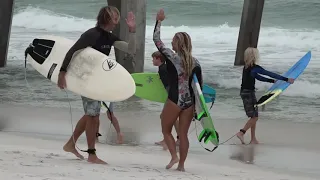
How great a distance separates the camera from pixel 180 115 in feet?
18.4

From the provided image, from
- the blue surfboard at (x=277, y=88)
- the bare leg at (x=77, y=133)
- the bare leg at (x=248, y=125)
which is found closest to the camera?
the bare leg at (x=77, y=133)

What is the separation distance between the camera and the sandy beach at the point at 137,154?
4.99 m

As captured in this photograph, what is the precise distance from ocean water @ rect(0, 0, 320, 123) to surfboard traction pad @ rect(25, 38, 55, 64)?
3946 mm

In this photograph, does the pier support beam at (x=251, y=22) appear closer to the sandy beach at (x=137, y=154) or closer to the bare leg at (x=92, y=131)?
the sandy beach at (x=137, y=154)

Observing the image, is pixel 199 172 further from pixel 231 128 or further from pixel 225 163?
pixel 231 128

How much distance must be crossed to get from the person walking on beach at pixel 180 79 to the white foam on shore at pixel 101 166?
0.39 m

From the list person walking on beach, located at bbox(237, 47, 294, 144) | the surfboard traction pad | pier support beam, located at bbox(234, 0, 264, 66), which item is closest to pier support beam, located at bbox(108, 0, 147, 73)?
person walking on beach, located at bbox(237, 47, 294, 144)

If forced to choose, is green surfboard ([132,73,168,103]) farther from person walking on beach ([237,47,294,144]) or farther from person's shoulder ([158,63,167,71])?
person walking on beach ([237,47,294,144])

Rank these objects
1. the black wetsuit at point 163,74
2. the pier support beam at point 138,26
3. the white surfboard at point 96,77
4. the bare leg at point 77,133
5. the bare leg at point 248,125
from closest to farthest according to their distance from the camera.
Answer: the white surfboard at point 96,77, the bare leg at point 77,133, the black wetsuit at point 163,74, the bare leg at point 248,125, the pier support beam at point 138,26

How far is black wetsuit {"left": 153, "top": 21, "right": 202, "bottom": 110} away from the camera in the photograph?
548 centimetres

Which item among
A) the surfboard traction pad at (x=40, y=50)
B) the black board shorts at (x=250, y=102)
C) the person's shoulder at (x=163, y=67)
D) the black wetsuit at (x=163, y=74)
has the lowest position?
the black board shorts at (x=250, y=102)

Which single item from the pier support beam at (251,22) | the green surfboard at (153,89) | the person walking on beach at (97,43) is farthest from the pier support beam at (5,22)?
the person walking on beach at (97,43)

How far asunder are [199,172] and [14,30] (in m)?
25.8

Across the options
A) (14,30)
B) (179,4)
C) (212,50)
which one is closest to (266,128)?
(212,50)
